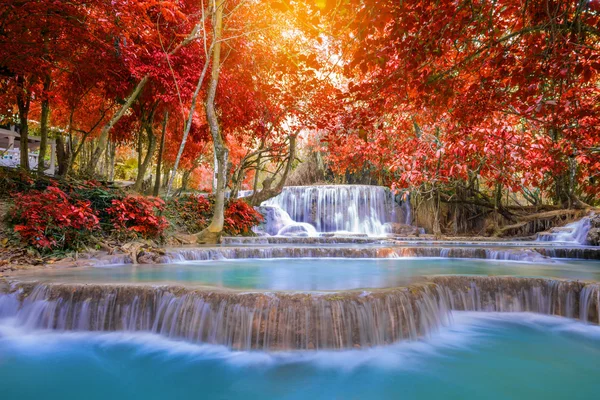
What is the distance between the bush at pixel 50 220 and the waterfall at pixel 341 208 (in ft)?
33.5

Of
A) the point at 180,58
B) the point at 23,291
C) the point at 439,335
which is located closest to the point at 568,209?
the point at 439,335

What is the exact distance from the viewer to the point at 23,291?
3.61 m

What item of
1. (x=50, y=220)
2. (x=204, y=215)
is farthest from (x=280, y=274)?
(x=204, y=215)

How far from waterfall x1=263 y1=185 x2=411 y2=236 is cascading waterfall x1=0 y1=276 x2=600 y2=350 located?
11680mm

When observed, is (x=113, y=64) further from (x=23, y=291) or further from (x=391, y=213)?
(x=391, y=213)

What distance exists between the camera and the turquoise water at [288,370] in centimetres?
252

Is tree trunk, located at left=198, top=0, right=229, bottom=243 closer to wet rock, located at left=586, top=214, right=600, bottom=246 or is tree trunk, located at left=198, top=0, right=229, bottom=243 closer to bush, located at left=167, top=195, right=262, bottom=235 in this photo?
bush, located at left=167, top=195, right=262, bottom=235

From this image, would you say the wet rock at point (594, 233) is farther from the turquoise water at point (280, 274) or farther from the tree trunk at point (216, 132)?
the tree trunk at point (216, 132)

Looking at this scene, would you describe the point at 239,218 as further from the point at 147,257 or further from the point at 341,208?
the point at 341,208

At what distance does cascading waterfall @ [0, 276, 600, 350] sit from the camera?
2943mm

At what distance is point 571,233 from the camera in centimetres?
1127

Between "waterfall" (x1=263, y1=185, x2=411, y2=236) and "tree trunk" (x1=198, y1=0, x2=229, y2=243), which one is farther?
"waterfall" (x1=263, y1=185, x2=411, y2=236)

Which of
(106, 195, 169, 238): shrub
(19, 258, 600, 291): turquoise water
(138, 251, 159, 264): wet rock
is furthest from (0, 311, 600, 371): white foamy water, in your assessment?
(106, 195, 169, 238): shrub

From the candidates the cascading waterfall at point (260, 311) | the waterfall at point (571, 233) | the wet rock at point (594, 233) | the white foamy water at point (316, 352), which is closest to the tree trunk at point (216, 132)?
the cascading waterfall at point (260, 311)
